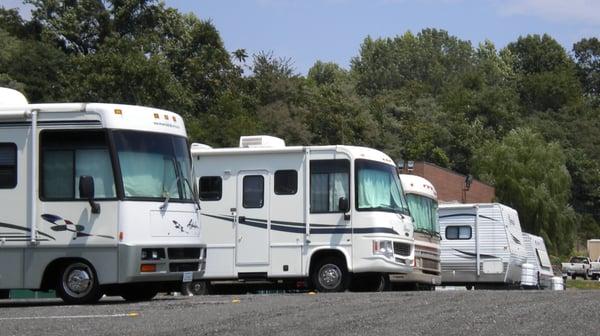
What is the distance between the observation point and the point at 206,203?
22016 millimetres

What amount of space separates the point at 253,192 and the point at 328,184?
1.59 meters

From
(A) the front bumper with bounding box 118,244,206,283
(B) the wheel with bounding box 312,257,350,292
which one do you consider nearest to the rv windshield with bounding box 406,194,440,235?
(B) the wheel with bounding box 312,257,350,292

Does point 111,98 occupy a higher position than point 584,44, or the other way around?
point 584,44

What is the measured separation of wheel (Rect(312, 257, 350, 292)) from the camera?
2088 cm

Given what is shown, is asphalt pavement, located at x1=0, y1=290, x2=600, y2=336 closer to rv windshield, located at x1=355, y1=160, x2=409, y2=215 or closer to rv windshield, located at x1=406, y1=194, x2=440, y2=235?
rv windshield, located at x1=355, y1=160, x2=409, y2=215

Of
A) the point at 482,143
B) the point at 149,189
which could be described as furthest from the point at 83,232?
the point at 482,143

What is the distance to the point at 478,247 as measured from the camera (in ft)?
97.5

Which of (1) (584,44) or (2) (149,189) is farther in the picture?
(1) (584,44)

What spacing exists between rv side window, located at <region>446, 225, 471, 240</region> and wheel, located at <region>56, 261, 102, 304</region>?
48.9ft

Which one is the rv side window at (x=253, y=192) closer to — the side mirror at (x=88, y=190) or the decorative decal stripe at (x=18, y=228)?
the side mirror at (x=88, y=190)

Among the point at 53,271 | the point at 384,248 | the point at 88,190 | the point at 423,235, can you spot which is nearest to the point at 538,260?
the point at 423,235

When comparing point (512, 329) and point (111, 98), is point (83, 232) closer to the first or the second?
point (512, 329)

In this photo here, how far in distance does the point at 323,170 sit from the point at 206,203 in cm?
258

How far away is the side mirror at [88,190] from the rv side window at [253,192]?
17.0 ft
